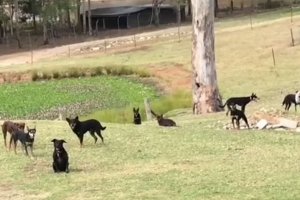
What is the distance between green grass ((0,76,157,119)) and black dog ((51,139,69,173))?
19.1m

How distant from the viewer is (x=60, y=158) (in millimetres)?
14586

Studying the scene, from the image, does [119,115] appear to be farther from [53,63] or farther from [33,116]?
[53,63]

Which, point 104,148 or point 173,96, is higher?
point 104,148

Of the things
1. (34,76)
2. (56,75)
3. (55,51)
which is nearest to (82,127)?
(56,75)

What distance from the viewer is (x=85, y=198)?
1295 centimetres

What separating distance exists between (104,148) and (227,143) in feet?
8.76

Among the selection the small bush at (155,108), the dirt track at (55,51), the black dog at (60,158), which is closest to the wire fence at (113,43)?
the dirt track at (55,51)

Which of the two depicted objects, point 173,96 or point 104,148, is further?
point 173,96

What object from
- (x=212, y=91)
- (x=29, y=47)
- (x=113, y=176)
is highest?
(x=113, y=176)

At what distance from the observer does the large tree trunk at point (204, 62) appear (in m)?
29.0

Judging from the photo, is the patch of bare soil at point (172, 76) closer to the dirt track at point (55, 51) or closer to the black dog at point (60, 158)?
the dirt track at point (55, 51)

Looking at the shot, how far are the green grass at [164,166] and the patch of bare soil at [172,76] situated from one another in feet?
67.3

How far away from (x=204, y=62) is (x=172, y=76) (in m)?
13.7

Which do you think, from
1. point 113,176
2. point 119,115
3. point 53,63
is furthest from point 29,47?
point 113,176
